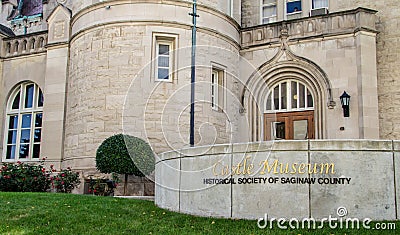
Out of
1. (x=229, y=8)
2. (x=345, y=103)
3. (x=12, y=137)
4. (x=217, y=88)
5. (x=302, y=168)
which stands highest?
(x=229, y=8)

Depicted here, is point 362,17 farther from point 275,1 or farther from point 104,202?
point 104,202

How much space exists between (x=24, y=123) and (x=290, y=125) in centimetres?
1169

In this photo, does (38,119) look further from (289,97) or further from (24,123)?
(289,97)

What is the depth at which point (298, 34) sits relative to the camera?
18.8 m

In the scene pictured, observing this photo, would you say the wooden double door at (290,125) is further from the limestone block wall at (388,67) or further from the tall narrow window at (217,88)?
the limestone block wall at (388,67)

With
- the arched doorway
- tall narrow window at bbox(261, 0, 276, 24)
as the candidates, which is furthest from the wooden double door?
tall narrow window at bbox(261, 0, 276, 24)

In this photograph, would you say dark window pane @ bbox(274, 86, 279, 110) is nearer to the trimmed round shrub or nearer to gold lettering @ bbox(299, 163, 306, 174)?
the trimmed round shrub

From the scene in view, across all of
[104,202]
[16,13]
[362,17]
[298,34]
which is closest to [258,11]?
[298,34]

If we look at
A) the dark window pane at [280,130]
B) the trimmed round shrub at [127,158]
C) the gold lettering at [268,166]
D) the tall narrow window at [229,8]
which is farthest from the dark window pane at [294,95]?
the gold lettering at [268,166]

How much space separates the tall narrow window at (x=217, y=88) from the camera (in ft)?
60.2

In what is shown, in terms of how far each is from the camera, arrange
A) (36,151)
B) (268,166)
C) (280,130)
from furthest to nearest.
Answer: (36,151) < (280,130) < (268,166)

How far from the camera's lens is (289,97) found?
19250mm

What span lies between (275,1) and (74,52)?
28.7 ft

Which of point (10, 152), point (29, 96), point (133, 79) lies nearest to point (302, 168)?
point (133, 79)
